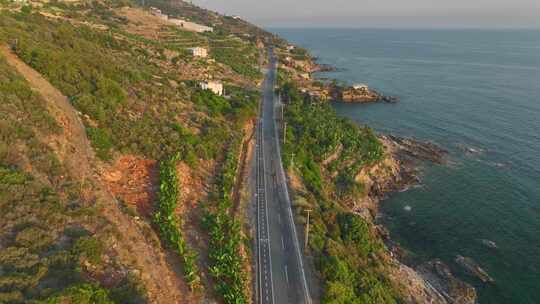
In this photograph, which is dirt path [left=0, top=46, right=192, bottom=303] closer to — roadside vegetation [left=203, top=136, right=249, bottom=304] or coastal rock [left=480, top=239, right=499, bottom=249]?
roadside vegetation [left=203, top=136, right=249, bottom=304]

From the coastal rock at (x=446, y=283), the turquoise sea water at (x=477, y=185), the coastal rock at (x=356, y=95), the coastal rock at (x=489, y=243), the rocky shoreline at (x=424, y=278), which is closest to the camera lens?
the rocky shoreline at (x=424, y=278)

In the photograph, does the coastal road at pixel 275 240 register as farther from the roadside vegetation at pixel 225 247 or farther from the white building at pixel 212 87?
the white building at pixel 212 87

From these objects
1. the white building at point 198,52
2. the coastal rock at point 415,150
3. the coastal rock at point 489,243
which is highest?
the white building at point 198,52

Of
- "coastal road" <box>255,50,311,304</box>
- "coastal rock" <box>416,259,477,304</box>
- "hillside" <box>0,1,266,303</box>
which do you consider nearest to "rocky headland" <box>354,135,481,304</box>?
"coastal rock" <box>416,259,477,304</box>

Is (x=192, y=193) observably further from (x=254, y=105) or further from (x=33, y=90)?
(x=254, y=105)

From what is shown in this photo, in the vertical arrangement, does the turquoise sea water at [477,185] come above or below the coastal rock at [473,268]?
above

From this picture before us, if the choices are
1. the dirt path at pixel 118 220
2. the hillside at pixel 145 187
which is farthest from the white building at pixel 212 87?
the dirt path at pixel 118 220

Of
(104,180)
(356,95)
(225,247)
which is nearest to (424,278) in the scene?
(225,247)

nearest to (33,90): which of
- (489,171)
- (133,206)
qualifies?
(133,206)
